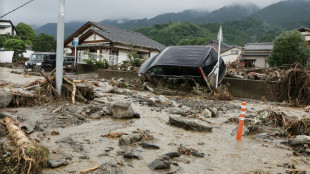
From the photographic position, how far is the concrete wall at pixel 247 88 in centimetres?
1030

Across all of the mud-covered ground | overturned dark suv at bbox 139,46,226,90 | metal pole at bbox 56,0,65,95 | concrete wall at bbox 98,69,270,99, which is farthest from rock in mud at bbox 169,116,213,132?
concrete wall at bbox 98,69,270,99

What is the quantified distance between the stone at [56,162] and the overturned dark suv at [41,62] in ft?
52.6

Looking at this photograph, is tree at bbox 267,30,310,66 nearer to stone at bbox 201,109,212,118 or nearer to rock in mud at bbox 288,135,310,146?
stone at bbox 201,109,212,118

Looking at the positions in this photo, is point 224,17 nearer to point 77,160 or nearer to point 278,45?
point 278,45

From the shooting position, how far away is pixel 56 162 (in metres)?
2.78

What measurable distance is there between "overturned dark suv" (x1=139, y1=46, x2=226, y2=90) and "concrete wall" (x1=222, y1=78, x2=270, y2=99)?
92cm

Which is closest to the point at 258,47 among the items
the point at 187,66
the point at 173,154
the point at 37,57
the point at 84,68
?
the point at 84,68

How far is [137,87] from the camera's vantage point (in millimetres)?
11242

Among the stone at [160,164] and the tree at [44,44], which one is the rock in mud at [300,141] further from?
the tree at [44,44]

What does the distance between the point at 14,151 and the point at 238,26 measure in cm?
8229

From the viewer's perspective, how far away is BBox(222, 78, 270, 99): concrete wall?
10.3 m

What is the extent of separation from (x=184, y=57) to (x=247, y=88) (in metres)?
3.50

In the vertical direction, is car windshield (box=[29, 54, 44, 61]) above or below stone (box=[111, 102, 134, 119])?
above

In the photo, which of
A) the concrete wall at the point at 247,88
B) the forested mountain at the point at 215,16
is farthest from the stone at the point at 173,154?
the forested mountain at the point at 215,16
